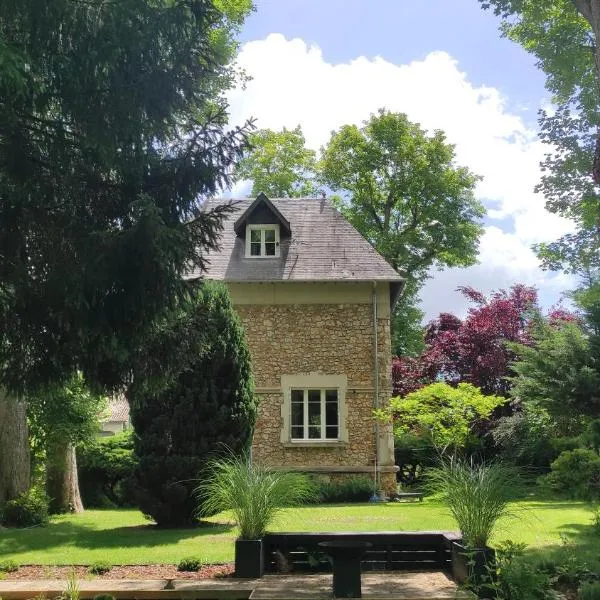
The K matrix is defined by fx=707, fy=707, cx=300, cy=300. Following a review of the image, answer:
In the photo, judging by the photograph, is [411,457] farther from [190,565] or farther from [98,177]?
[98,177]

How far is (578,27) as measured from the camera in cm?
1529

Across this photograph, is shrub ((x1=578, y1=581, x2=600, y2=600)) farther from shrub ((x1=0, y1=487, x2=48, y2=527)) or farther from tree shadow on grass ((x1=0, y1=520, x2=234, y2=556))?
shrub ((x1=0, y1=487, x2=48, y2=527))

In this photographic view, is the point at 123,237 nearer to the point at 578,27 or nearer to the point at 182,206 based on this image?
the point at 182,206

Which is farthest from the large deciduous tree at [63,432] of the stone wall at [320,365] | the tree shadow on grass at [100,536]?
the stone wall at [320,365]

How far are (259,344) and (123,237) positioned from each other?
11103 millimetres

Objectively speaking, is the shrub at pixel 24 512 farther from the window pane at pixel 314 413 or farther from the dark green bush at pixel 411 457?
the dark green bush at pixel 411 457

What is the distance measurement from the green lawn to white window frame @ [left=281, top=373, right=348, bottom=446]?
116 inches

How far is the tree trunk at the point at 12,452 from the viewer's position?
13.0 metres

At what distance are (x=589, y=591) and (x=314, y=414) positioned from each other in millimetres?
11788

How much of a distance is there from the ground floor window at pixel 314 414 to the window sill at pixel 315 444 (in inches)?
7.3

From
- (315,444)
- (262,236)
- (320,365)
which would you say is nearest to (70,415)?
(315,444)

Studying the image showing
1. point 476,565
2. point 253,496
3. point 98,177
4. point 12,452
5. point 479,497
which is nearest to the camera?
point 476,565

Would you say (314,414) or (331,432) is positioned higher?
(314,414)

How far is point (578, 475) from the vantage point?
34.4ft
